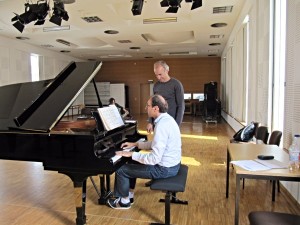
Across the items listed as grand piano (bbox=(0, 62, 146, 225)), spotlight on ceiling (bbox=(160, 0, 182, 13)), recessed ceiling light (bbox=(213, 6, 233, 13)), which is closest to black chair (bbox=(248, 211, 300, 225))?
grand piano (bbox=(0, 62, 146, 225))

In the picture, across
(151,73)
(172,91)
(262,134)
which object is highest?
(151,73)

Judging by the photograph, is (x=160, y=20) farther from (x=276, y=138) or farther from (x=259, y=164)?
(x=259, y=164)

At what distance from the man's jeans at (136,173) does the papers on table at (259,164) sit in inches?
25.0

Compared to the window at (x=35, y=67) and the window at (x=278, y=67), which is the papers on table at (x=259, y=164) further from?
the window at (x=35, y=67)

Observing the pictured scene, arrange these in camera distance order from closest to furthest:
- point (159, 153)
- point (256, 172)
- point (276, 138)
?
point (256, 172) < point (159, 153) < point (276, 138)

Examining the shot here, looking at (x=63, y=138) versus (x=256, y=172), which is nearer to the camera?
(x=256, y=172)

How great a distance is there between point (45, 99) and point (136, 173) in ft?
4.10

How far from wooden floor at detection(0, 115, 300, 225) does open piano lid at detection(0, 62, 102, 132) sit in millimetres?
1016

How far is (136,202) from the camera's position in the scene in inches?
122

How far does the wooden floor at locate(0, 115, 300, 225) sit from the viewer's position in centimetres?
270

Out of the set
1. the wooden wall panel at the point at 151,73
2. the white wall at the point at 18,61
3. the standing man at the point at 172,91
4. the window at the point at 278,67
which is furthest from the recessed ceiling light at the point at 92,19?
the wooden wall panel at the point at 151,73

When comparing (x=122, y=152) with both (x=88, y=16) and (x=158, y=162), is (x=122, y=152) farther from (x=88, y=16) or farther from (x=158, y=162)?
(x=88, y=16)

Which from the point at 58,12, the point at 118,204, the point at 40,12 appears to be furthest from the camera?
the point at 58,12

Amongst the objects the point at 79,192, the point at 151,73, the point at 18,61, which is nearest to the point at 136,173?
the point at 79,192
